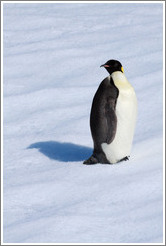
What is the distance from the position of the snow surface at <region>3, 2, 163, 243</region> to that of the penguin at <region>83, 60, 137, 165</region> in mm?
110

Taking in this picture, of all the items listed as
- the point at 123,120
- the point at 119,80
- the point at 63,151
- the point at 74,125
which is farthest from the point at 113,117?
the point at 74,125

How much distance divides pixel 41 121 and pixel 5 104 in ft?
1.82

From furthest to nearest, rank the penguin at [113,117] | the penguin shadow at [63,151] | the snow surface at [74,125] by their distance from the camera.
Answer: the penguin shadow at [63,151] → the penguin at [113,117] → the snow surface at [74,125]

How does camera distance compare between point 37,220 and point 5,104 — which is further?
point 5,104

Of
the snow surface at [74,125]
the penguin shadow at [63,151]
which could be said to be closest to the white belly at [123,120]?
the snow surface at [74,125]

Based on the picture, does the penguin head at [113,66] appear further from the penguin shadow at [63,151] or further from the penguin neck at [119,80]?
the penguin shadow at [63,151]

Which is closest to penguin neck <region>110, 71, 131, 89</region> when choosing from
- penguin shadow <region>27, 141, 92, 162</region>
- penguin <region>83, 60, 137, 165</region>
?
penguin <region>83, 60, 137, 165</region>

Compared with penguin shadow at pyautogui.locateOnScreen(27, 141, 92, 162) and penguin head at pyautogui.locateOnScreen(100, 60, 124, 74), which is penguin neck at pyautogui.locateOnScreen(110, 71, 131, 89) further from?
penguin shadow at pyautogui.locateOnScreen(27, 141, 92, 162)

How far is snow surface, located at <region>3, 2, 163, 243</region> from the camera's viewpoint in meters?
3.71

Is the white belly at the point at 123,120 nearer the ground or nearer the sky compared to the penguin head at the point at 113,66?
nearer the ground

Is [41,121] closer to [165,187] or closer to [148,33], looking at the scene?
[165,187]

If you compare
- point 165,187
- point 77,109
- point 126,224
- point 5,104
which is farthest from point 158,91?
point 126,224

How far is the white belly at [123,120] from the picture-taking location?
14.6 feet

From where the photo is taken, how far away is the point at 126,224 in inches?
143
